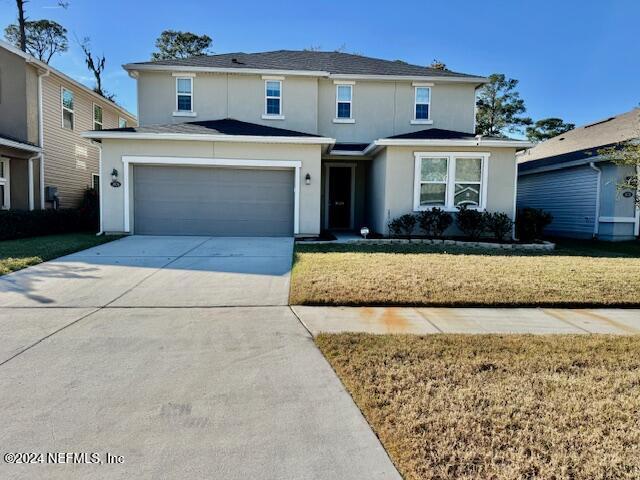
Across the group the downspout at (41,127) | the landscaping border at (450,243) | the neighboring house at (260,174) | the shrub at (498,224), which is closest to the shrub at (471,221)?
the shrub at (498,224)

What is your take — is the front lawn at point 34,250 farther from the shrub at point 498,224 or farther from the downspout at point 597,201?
the downspout at point 597,201

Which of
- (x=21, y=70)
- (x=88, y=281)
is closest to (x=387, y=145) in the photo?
(x=88, y=281)

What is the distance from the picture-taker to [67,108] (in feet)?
54.7

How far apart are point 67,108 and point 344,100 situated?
11173 mm

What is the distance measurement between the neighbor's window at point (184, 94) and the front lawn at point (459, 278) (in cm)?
840

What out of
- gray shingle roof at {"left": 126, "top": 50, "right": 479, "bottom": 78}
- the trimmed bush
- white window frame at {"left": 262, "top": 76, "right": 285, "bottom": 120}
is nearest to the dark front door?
white window frame at {"left": 262, "top": 76, "right": 285, "bottom": 120}

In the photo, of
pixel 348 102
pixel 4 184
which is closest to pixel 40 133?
pixel 4 184

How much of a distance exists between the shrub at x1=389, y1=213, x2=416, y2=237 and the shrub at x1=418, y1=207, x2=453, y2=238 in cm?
28

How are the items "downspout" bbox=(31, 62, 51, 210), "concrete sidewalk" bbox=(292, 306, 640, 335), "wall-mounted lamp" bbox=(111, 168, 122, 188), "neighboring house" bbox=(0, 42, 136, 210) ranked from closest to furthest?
"concrete sidewalk" bbox=(292, 306, 640, 335) < "wall-mounted lamp" bbox=(111, 168, 122, 188) < "neighboring house" bbox=(0, 42, 136, 210) < "downspout" bbox=(31, 62, 51, 210)

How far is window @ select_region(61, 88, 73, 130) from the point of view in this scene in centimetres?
1642

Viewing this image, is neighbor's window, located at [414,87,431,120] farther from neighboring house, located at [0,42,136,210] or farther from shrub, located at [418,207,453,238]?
neighboring house, located at [0,42,136,210]

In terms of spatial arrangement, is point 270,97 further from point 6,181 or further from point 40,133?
point 6,181

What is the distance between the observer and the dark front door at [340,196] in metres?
16.1

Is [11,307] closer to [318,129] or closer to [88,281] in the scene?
[88,281]
